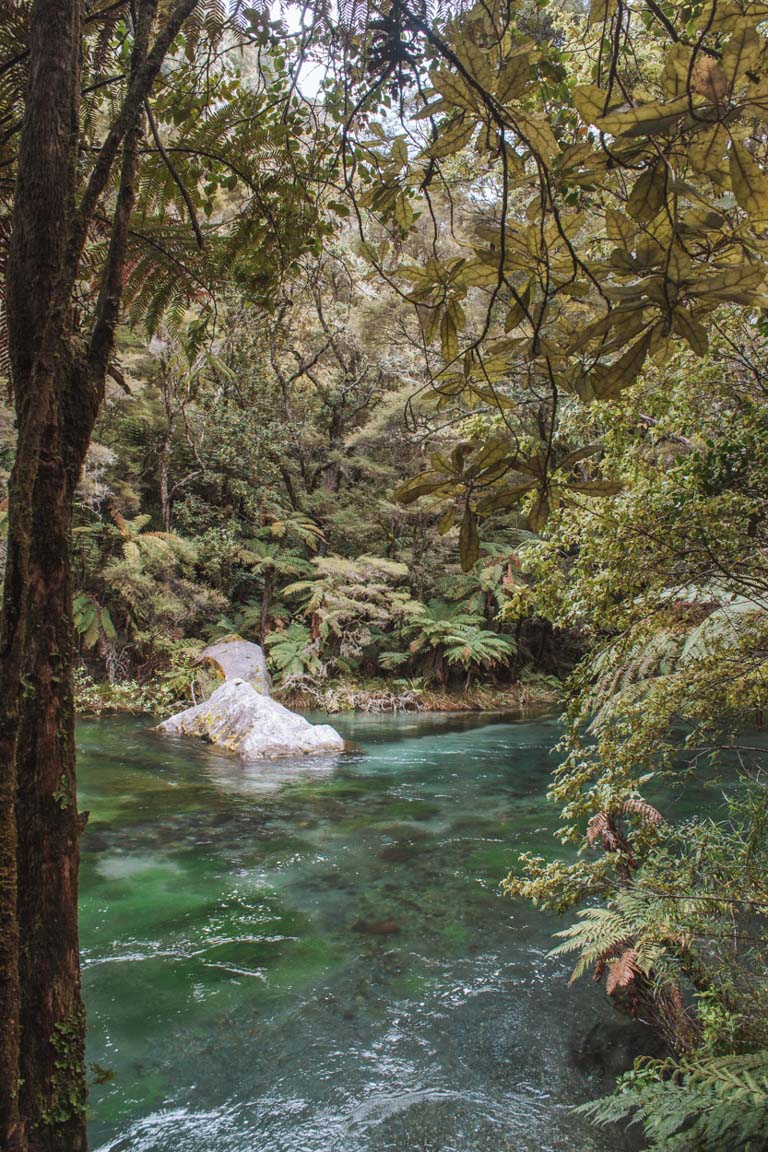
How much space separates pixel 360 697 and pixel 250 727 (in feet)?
14.5

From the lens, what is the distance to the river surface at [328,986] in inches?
98.7

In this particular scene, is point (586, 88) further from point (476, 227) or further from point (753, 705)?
point (753, 705)

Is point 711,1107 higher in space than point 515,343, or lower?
lower

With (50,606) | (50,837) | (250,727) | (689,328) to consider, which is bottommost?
(250,727)

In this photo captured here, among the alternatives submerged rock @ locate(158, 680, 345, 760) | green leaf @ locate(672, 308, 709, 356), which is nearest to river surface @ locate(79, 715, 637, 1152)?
green leaf @ locate(672, 308, 709, 356)

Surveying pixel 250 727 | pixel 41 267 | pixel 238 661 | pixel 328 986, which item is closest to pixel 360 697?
pixel 238 661

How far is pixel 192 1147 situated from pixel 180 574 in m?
12.4

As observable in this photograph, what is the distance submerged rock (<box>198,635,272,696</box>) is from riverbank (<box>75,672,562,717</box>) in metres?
0.74

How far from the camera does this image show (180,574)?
45.9 feet

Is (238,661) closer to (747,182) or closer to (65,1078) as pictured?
(65,1078)

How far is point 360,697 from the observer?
43.6 ft

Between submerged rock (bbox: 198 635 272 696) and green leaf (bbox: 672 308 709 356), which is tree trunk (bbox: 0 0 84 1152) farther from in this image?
submerged rock (bbox: 198 635 272 696)

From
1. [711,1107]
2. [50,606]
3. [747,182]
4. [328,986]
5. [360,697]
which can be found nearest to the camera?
[747,182]

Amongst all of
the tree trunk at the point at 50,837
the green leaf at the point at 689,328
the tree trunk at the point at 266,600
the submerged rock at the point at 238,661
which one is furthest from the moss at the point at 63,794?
the tree trunk at the point at 266,600
